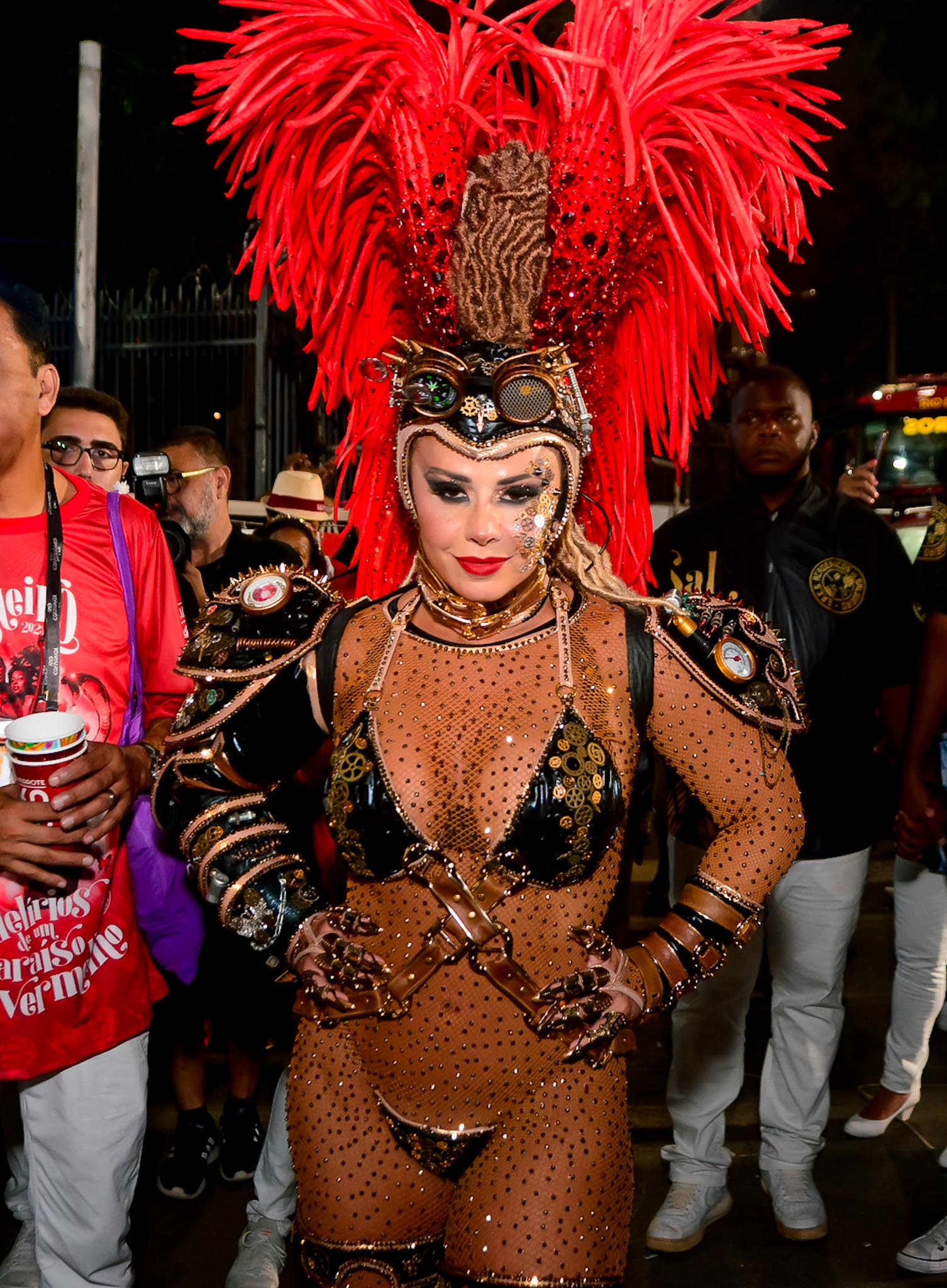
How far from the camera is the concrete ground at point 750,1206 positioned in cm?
360

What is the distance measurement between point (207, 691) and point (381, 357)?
78 centimetres

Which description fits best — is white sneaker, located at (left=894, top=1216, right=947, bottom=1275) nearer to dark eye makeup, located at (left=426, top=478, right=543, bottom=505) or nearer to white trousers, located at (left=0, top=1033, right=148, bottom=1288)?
white trousers, located at (left=0, top=1033, right=148, bottom=1288)

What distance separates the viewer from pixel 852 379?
30578 mm

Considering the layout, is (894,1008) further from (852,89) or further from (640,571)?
(852,89)

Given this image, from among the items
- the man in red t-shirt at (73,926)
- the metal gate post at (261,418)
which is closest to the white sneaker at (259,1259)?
the man in red t-shirt at (73,926)

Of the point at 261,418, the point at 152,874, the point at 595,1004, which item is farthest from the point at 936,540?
the point at 261,418

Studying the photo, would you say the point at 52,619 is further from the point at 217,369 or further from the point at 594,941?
the point at 217,369

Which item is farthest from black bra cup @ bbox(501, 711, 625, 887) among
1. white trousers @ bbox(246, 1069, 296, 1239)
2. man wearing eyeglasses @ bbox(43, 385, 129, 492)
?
man wearing eyeglasses @ bbox(43, 385, 129, 492)

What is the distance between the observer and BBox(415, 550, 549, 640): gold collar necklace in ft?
8.00

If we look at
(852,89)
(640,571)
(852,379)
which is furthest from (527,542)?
(852,379)

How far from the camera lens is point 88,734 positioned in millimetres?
2738

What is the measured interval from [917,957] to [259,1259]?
2.29 meters

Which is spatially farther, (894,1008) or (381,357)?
(894,1008)

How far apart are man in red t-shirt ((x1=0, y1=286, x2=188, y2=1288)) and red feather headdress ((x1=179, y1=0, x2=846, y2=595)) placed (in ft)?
2.01
